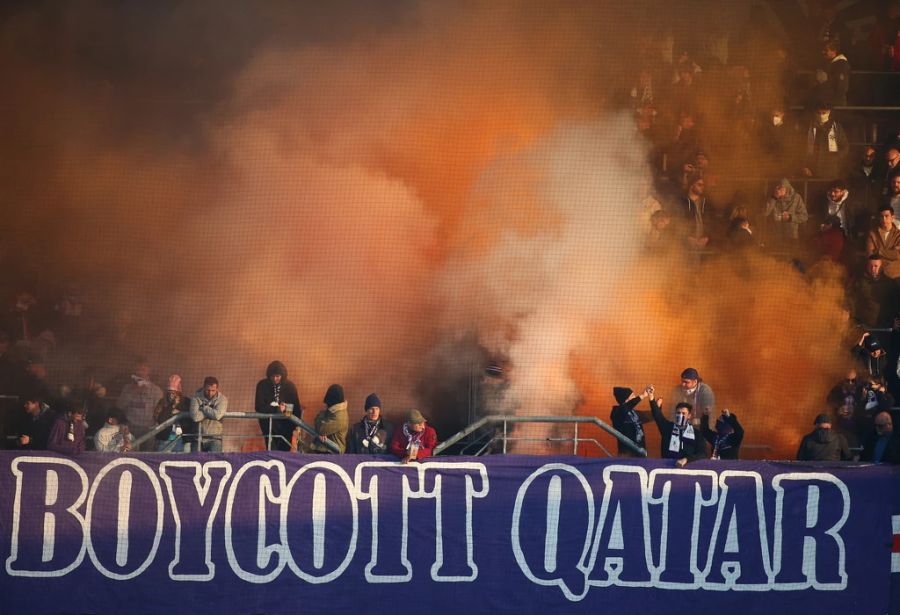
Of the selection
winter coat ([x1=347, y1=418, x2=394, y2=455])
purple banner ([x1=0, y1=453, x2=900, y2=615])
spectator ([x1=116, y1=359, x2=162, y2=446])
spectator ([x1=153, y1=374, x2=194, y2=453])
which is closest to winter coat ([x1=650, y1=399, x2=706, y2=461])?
purple banner ([x1=0, y1=453, x2=900, y2=615])

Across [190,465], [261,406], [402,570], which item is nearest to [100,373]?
[261,406]

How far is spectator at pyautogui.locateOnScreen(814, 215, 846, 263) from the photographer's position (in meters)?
10.9

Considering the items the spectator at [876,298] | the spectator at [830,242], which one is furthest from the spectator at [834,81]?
the spectator at [876,298]

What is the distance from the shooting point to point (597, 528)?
822cm

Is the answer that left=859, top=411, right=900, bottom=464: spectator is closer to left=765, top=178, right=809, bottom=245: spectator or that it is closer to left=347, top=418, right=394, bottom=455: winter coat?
left=765, top=178, right=809, bottom=245: spectator

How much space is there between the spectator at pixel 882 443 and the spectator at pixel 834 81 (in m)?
3.97

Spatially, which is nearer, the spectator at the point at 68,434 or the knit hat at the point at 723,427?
the spectator at the point at 68,434

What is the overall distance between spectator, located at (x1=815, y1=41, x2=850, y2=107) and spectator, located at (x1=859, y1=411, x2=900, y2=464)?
3.97 metres

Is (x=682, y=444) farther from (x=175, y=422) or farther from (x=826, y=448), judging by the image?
(x=175, y=422)

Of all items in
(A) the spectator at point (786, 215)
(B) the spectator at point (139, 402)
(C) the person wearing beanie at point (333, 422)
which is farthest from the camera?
(A) the spectator at point (786, 215)

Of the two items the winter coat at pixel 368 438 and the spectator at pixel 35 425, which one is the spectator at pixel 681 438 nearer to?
the winter coat at pixel 368 438

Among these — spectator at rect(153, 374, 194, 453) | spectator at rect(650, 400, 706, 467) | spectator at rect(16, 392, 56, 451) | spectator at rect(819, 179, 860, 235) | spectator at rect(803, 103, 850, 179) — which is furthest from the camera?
spectator at rect(803, 103, 850, 179)

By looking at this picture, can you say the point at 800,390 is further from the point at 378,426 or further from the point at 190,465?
the point at 190,465

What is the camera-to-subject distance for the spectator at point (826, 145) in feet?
37.8
